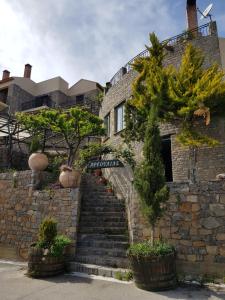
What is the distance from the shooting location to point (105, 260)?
7.19m

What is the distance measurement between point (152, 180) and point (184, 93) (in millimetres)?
4595

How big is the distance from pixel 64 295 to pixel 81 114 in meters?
8.00

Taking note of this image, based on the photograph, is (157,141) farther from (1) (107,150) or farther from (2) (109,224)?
(1) (107,150)

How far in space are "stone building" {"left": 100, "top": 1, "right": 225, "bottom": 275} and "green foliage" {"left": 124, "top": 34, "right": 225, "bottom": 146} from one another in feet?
3.64

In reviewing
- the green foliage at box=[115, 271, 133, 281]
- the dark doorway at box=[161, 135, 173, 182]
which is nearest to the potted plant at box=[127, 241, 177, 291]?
the green foliage at box=[115, 271, 133, 281]

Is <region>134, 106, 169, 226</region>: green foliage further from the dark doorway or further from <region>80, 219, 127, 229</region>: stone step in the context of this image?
the dark doorway

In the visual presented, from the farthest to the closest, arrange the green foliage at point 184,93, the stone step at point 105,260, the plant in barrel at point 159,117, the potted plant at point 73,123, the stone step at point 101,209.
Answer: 1. the potted plant at point 73,123
2. the stone step at point 101,209
3. the green foliage at point 184,93
4. the stone step at point 105,260
5. the plant in barrel at point 159,117

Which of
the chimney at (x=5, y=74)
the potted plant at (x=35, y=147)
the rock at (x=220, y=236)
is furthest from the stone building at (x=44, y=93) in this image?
the rock at (x=220, y=236)

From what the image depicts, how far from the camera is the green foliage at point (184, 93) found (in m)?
9.38

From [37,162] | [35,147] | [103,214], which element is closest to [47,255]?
[103,214]

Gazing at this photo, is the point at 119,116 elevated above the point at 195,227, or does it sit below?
above

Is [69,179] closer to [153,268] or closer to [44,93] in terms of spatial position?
[153,268]

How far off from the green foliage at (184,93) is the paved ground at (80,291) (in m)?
5.20

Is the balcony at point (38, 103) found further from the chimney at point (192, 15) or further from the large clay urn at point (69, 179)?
the large clay urn at point (69, 179)
